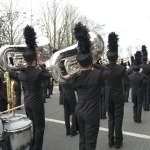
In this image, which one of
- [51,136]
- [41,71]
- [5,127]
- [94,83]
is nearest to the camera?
[94,83]

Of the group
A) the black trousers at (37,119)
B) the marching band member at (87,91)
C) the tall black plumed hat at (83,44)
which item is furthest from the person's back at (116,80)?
the black trousers at (37,119)

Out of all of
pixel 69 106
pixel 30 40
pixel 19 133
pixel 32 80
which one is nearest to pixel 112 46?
pixel 30 40

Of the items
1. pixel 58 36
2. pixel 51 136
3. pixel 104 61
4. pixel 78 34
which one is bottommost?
pixel 51 136

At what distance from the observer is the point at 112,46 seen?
14.9 feet

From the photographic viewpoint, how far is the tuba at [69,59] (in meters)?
3.56

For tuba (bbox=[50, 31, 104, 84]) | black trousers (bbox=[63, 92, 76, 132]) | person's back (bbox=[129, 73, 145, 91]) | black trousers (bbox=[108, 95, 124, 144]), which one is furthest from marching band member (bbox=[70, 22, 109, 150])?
person's back (bbox=[129, 73, 145, 91])

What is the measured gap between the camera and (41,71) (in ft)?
13.5

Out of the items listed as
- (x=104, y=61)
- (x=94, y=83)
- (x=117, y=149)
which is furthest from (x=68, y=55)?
(x=117, y=149)

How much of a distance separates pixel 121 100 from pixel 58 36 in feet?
87.5

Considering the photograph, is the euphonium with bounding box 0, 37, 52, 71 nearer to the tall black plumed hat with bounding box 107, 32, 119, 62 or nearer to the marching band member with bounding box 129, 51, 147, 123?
the tall black plumed hat with bounding box 107, 32, 119, 62

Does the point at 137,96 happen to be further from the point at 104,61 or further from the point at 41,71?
the point at 41,71

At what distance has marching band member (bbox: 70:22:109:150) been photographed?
128 inches

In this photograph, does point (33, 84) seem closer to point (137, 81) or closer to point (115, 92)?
point (115, 92)

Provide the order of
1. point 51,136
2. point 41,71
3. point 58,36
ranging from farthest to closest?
1. point 58,36
2. point 51,136
3. point 41,71
